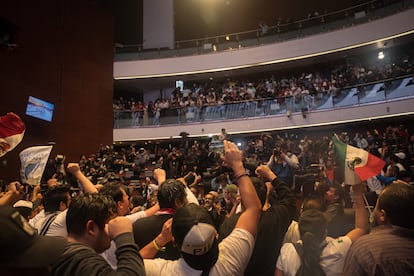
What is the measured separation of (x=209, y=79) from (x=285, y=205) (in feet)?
53.9

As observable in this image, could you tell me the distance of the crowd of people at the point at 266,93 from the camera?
1336cm

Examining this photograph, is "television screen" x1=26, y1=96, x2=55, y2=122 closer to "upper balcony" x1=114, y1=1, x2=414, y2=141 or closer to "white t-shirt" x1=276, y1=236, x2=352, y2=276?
"upper balcony" x1=114, y1=1, x2=414, y2=141

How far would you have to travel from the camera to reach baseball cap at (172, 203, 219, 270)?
1.44 metres

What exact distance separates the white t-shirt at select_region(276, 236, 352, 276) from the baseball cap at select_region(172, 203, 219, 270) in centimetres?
74

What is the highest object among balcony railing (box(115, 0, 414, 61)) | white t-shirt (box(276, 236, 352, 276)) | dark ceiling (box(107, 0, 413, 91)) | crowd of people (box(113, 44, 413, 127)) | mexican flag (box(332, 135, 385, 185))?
dark ceiling (box(107, 0, 413, 91))

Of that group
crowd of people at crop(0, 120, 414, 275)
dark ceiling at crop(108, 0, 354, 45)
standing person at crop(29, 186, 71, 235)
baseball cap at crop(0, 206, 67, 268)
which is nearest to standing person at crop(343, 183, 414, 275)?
crowd of people at crop(0, 120, 414, 275)

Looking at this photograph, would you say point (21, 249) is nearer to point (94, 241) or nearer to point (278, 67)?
point (94, 241)

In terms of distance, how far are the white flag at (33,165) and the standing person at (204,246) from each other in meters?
2.44

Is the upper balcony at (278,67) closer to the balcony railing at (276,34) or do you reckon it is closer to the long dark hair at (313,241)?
the balcony railing at (276,34)

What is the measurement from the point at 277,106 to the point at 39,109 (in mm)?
8856

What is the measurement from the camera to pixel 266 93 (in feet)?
48.8

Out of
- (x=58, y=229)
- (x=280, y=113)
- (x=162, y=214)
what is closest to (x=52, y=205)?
(x=58, y=229)

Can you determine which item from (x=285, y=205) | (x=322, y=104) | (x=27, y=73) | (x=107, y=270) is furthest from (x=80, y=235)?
(x=322, y=104)

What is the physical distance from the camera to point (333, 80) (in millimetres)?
13742
